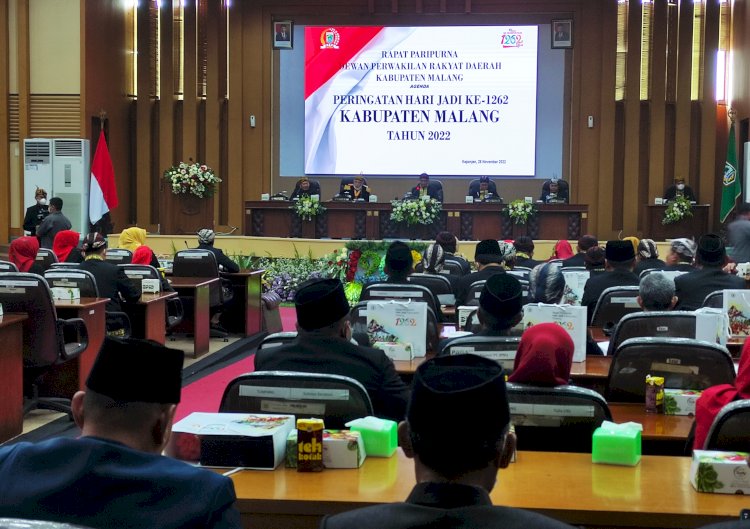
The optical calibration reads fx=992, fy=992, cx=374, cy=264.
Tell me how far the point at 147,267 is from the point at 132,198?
9.96 metres

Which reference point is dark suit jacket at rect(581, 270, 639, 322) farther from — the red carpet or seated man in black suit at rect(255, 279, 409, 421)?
seated man in black suit at rect(255, 279, 409, 421)

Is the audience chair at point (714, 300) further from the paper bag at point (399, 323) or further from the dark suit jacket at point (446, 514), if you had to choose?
the dark suit jacket at point (446, 514)

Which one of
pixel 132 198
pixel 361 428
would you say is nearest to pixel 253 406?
pixel 361 428

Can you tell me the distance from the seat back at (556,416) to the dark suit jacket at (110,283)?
536 cm

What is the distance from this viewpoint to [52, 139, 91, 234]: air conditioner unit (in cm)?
1631

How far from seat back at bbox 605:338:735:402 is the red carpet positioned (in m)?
3.44

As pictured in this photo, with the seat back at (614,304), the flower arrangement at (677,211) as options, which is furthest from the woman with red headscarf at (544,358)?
the flower arrangement at (677,211)

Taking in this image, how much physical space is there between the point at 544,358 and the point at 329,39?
572 inches

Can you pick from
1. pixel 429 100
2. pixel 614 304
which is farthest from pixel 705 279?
pixel 429 100

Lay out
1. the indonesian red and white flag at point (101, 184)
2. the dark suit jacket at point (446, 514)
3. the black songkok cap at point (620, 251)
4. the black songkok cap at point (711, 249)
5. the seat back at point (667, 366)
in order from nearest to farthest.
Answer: the dark suit jacket at point (446, 514)
the seat back at point (667, 366)
the black songkok cap at point (711, 249)
the black songkok cap at point (620, 251)
the indonesian red and white flag at point (101, 184)

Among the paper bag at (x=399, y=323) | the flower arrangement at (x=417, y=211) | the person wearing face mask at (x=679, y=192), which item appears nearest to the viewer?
the paper bag at (x=399, y=323)

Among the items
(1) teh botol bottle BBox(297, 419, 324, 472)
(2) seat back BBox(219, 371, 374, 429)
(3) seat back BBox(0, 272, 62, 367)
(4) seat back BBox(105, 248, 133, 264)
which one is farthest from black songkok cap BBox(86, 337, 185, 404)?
(4) seat back BBox(105, 248, 133, 264)

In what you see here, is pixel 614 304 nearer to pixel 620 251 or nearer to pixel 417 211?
pixel 620 251

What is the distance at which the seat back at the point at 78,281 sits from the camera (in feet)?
24.4
